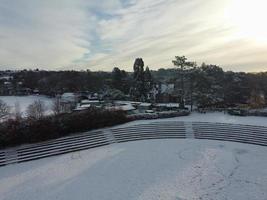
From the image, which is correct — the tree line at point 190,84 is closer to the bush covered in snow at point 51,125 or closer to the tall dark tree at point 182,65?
the tall dark tree at point 182,65

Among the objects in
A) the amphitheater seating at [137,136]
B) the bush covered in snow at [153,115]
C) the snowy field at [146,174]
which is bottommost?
the snowy field at [146,174]

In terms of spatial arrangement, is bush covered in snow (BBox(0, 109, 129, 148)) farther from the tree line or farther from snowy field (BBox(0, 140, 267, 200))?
the tree line

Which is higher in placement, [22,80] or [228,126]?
[22,80]

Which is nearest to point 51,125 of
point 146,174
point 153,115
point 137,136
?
point 137,136

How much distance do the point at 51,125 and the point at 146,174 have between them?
335 inches

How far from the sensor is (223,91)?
105 feet

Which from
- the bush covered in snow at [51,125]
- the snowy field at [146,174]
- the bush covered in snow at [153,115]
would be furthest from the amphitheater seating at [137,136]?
the bush covered in snow at [153,115]

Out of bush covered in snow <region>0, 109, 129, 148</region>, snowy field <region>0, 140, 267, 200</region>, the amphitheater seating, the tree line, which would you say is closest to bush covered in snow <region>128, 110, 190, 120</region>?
bush covered in snow <region>0, 109, 129, 148</region>

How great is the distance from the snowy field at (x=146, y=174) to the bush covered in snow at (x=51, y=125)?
9.40ft

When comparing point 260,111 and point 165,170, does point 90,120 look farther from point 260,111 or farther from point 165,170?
point 260,111

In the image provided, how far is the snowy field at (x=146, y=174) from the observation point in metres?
10.5

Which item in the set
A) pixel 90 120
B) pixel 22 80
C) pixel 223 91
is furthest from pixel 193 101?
pixel 22 80

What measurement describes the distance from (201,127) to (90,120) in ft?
25.9

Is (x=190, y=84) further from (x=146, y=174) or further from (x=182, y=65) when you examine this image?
(x=146, y=174)
